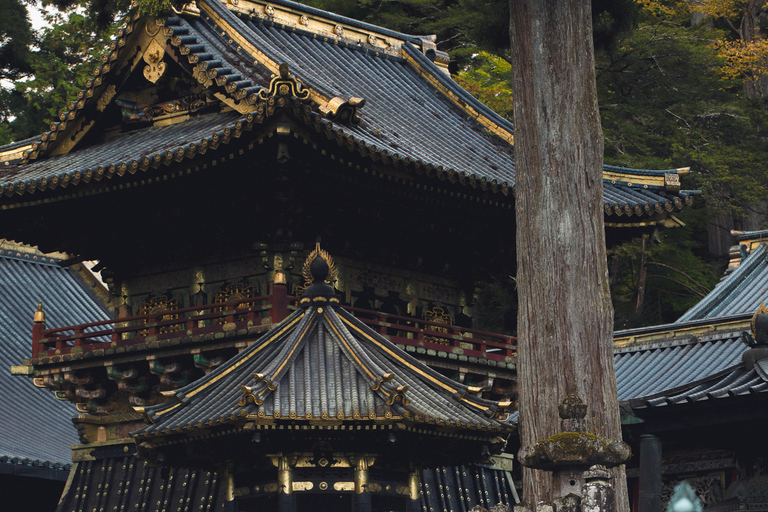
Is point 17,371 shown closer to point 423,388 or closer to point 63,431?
point 63,431

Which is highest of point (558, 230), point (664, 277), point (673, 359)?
point (664, 277)

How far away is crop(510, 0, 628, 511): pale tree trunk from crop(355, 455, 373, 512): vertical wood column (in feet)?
9.76

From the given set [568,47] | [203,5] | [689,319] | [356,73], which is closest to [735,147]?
[689,319]

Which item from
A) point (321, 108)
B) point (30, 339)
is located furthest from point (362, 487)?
point (30, 339)

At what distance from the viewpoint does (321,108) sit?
60.4 feet

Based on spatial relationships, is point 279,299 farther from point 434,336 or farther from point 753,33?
point 753,33

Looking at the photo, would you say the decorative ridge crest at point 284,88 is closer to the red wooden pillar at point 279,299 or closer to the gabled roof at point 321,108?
the gabled roof at point 321,108

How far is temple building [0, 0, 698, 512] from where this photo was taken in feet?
59.2

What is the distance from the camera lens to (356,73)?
23000 millimetres

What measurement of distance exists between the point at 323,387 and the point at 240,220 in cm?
485

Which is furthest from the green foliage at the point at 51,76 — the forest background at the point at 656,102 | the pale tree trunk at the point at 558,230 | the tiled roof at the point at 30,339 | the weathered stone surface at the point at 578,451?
the weathered stone surface at the point at 578,451

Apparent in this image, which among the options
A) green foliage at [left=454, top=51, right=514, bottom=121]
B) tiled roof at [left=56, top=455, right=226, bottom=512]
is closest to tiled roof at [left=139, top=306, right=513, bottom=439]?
tiled roof at [left=56, top=455, right=226, bottom=512]

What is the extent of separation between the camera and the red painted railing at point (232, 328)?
59.4ft

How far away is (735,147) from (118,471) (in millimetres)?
20155
